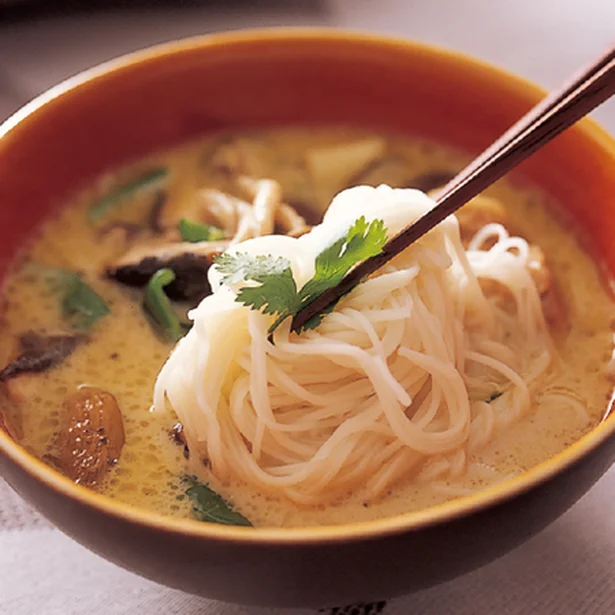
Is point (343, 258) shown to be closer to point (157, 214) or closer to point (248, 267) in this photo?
point (248, 267)

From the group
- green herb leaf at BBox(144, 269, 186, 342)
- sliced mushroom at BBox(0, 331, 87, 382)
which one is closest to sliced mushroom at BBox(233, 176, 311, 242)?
green herb leaf at BBox(144, 269, 186, 342)

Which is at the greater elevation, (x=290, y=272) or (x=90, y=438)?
(x=290, y=272)

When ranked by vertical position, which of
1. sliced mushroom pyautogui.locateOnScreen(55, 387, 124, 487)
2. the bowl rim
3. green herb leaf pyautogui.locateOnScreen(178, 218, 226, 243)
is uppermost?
green herb leaf pyautogui.locateOnScreen(178, 218, 226, 243)

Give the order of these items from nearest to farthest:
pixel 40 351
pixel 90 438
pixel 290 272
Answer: pixel 290 272 → pixel 90 438 → pixel 40 351

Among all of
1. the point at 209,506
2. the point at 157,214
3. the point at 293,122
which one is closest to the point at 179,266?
the point at 157,214

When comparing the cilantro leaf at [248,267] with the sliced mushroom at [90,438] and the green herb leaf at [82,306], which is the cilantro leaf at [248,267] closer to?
the sliced mushroom at [90,438]

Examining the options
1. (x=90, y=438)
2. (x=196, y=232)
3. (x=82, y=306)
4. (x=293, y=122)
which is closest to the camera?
(x=90, y=438)

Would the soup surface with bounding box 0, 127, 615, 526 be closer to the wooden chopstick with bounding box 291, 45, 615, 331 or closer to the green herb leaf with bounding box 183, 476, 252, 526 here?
the green herb leaf with bounding box 183, 476, 252, 526

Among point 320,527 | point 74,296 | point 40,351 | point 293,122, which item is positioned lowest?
point 320,527
